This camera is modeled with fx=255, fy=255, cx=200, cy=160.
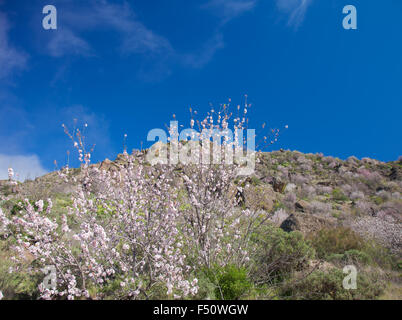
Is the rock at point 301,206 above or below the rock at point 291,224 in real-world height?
above

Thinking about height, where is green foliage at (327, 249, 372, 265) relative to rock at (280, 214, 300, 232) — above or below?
below

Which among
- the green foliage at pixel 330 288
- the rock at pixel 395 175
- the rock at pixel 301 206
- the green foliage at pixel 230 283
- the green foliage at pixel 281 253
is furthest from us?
the rock at pixel 395 175

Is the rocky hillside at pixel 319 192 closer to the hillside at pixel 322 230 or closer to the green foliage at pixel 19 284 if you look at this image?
the hillside at pixel 322 230

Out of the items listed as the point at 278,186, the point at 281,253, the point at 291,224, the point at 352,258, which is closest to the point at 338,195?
the point at 278,186

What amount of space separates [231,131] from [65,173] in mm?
4199

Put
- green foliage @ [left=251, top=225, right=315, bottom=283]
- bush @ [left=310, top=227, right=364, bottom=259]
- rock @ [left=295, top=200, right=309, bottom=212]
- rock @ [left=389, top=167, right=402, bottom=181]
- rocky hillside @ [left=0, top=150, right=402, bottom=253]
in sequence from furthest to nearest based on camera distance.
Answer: rock @ [left=389, top=167, right=402, bottom=181] → rock @ [left=295, top=200, right=309, bottom=212] → rocky hillside @ [left=0, top=150, right=402, bottom=253] → bush @ [left=310, top=227, right=364, bottom=259] → green foliage @ [left=251, top=225, right=315, bottom=283]

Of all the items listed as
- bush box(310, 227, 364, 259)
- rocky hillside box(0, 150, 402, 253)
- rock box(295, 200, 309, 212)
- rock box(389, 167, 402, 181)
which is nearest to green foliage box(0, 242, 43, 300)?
rocky hillside box(0, 150, 402, 253)

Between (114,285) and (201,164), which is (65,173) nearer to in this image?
(114,285)

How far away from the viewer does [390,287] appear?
653cm

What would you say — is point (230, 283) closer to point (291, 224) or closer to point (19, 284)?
point (19, 284)

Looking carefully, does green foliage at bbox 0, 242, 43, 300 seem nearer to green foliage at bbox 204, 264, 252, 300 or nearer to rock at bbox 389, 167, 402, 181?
green foliage at bbox 204, 264, 252, 300

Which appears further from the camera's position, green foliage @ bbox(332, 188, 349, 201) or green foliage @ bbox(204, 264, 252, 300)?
Result: green foliage @ bbox(332, 188, 349, 201)

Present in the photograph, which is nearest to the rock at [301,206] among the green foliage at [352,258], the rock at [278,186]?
the rock at [278,186]
